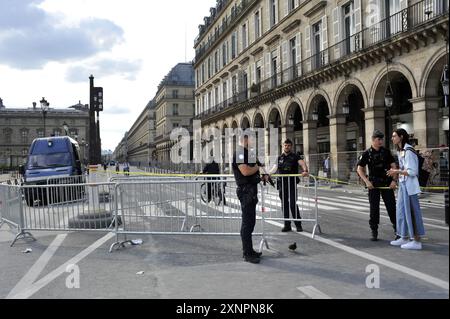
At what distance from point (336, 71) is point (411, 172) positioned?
19.3 metres

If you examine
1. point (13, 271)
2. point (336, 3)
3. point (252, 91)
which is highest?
point (336, 3)

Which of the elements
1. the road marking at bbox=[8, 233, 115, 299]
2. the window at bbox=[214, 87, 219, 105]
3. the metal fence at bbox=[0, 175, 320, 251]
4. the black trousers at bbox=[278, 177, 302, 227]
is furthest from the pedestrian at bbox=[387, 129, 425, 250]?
the window at bbox=[214, 87, 219, 105]

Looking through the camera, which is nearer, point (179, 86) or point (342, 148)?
point (342, 148)

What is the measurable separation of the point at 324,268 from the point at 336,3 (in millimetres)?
23309

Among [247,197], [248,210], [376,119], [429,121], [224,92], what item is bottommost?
[248,210]

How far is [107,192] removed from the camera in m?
9.38

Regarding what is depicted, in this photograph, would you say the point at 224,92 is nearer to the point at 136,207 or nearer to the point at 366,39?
the point at 366,39

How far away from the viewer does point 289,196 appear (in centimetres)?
879

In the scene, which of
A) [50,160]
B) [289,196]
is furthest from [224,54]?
[289,196]

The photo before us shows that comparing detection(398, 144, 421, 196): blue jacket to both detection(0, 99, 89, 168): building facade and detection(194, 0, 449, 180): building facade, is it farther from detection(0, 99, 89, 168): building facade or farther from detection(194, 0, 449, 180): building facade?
detection(0, 99, 89, 168): building facade

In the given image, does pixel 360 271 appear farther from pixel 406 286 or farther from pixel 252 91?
pixel 252 91

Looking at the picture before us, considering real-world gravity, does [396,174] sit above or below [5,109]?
below
